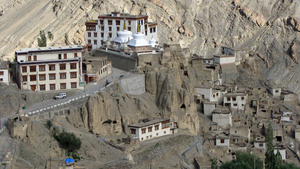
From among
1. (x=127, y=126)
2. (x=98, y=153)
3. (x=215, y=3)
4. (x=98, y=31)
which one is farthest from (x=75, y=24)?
(x=98, y=153)

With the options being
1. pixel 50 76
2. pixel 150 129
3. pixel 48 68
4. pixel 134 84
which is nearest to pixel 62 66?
pixel 48 68

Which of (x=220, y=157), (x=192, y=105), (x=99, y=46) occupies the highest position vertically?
(x=99, y=46)

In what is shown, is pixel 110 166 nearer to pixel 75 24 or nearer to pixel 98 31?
pixel 98 31

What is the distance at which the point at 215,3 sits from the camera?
404 feet

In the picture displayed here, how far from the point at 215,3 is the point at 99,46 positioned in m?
37.6

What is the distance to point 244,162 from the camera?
2475 inches

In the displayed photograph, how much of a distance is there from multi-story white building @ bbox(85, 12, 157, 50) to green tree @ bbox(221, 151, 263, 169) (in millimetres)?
32144

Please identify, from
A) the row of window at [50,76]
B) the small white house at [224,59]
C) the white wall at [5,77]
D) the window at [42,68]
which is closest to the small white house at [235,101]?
the small white house at [224,59]

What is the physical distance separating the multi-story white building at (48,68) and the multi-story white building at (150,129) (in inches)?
360

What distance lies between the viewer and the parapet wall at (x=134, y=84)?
74188 millimetres

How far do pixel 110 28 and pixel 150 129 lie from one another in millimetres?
30152

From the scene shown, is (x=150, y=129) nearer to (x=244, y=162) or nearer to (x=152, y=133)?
(x=152, y=133)

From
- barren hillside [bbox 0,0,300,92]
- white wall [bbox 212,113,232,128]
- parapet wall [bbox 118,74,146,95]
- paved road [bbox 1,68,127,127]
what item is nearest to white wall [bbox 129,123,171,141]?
paved road [bbox 1,68,127,127]

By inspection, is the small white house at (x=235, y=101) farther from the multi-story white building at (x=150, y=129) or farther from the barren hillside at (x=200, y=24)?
the barren hillside at (x=200, y=24)
